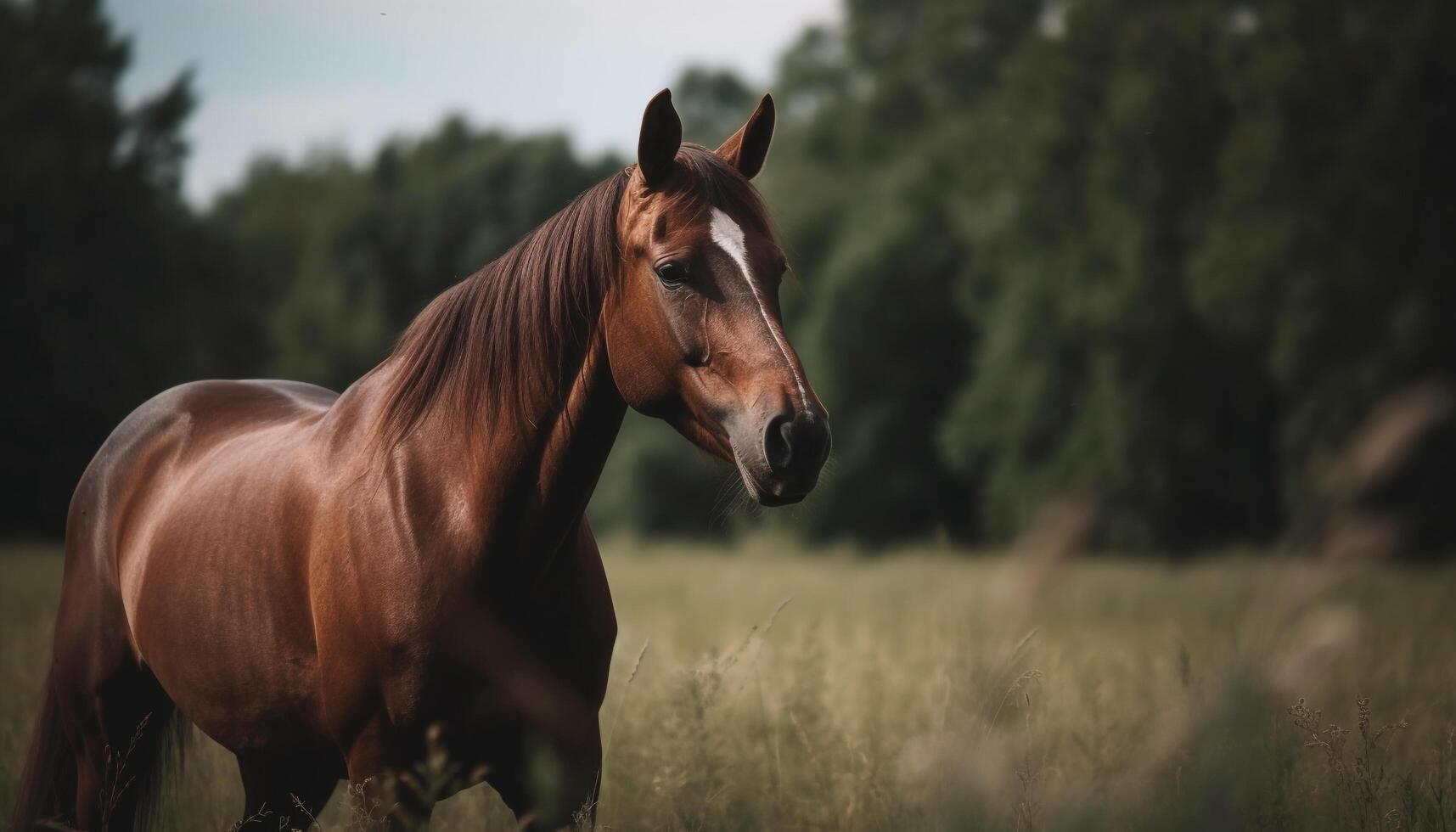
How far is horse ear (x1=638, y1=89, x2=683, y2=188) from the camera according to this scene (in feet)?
8.34

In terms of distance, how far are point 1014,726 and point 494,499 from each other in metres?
2.51

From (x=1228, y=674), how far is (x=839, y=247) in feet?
87.8

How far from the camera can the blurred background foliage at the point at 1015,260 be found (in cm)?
1772

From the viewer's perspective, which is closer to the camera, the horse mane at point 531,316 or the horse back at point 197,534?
the horse mane at point 531,316

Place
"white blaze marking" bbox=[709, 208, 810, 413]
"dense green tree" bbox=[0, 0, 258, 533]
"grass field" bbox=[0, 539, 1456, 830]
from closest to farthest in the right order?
"grass field" bbox=[0, 539, 1456, 830] → "white blaze marking" bbox=[709, 208, 810, 413] → "dense green tree" bbox=[0, 0, 258, 533]

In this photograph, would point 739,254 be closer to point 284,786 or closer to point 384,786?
point 384,786

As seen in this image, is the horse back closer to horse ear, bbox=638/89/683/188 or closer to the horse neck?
the horse neck

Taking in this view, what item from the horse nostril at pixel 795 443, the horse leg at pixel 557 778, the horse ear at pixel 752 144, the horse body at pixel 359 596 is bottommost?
the horse leg at pixel 557 778

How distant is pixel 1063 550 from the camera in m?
2.30

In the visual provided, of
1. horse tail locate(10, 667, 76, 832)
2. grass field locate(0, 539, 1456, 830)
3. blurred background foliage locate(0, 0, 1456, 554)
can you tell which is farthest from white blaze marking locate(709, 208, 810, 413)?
blurred background foliage locate(0, 0, 1456, 554)

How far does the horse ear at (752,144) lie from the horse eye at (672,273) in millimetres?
552

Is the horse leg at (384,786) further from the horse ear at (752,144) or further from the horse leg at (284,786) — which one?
the horse ear at (752,144)

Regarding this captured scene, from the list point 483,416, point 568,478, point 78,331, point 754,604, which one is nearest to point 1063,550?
point 568,478

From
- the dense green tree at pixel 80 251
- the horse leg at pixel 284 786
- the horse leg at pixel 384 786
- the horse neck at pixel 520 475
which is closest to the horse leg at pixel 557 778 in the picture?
the horse leg at pixel 384 786
